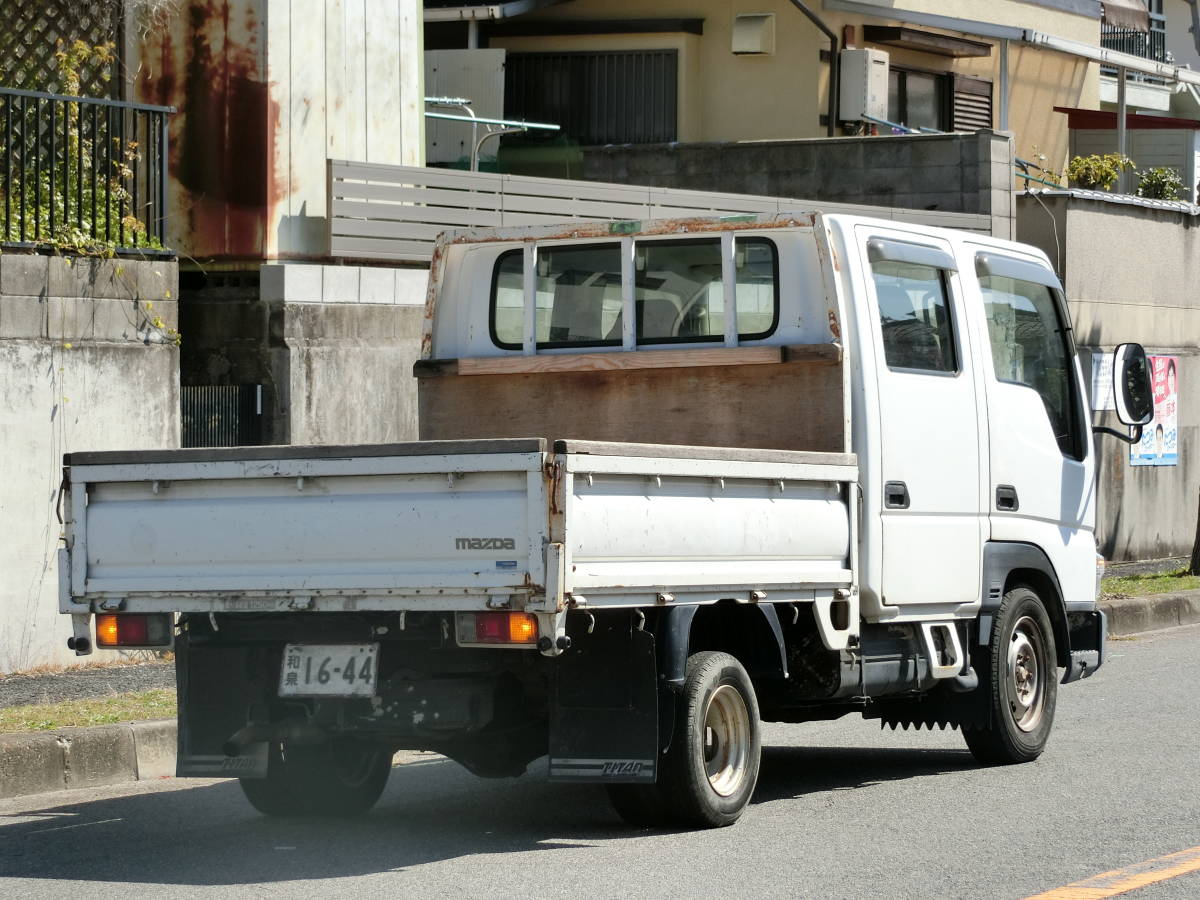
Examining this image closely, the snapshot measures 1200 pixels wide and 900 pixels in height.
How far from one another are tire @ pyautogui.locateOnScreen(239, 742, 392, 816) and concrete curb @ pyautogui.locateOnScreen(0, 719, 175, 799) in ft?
4.26

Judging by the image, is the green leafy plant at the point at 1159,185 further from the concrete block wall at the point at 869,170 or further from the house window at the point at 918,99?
the concrete block wall at the point at 869,170

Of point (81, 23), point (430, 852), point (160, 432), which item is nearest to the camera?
point (430, 852)

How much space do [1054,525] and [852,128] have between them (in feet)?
49.0

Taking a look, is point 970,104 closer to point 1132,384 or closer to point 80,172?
point 80,172

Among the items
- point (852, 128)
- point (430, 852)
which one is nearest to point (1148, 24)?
point (852, 128)

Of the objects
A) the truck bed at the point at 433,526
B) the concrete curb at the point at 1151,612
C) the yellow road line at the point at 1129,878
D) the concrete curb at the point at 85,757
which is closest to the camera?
the yellow road line at the point at 1129,878

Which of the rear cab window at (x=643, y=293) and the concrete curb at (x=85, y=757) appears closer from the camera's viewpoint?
the rear cab window at (x=643, y=293)

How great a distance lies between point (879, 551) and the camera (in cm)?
802

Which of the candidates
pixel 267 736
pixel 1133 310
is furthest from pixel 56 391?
pixel 1133 310

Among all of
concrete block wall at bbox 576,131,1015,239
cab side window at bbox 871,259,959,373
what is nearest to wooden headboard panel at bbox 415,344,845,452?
cab side window at bbox 871,259,959,373

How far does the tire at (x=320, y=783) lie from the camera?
305 inches

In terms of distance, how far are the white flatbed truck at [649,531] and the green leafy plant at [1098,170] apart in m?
14.5

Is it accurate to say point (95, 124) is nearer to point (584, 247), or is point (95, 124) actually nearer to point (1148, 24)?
point (584, 247)

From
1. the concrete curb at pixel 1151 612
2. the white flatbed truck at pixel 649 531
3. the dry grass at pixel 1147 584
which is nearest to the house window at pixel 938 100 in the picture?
the dry grass at pixel 1147 584
